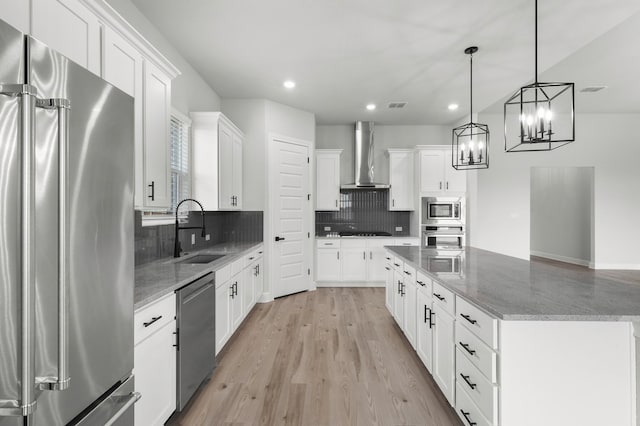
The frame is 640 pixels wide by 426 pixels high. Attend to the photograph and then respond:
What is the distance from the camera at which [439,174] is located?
219 inches

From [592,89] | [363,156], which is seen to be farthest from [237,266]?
[592,89]

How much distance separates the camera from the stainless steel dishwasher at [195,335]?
1972 millimetres

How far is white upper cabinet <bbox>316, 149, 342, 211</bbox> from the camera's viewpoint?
5.71 metres

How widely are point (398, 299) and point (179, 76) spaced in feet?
10.9

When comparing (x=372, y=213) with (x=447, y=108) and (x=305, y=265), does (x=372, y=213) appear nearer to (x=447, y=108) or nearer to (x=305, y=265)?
(x=305, y=265)

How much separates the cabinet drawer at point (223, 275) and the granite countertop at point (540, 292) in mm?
1682

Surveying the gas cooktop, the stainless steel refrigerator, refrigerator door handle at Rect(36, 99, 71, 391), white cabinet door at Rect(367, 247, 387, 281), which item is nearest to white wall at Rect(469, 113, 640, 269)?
the gas cooktop

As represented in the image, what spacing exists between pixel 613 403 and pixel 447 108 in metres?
4.68

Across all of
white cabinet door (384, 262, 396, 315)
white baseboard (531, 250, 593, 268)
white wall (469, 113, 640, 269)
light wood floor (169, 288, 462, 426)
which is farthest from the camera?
white baseboard (531, 250, 593, 268)

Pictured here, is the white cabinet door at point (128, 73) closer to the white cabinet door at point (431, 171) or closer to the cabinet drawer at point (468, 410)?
the cabinet drawer at point (468, 410)

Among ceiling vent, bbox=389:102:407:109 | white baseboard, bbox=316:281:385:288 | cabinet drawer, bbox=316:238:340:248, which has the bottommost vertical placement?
white baseboard, bbox=316:281:385:288

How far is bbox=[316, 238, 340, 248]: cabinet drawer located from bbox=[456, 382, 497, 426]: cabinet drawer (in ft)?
Result: 12.1

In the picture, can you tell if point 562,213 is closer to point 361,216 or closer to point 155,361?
point 361,216

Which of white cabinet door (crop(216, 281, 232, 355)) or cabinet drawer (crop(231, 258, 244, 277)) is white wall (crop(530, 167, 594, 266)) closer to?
cabinet drawer (crop(231, 258, 244, 277))
